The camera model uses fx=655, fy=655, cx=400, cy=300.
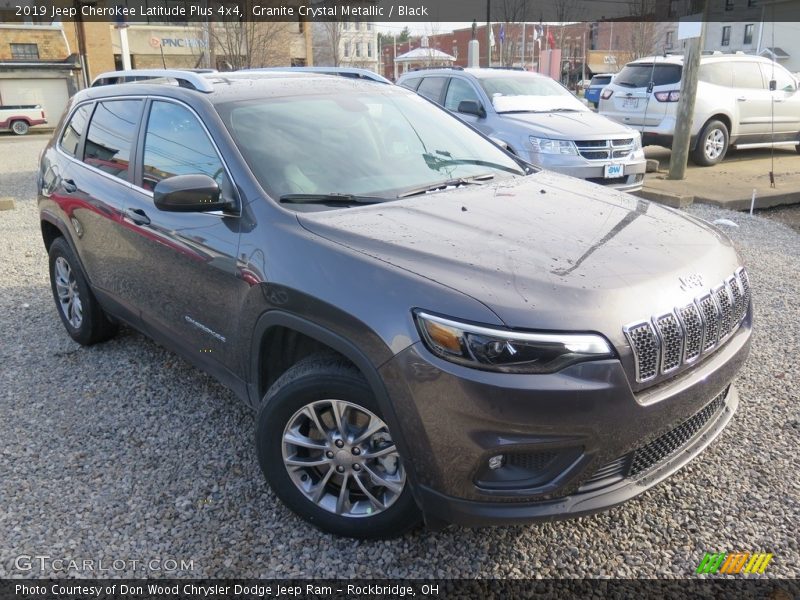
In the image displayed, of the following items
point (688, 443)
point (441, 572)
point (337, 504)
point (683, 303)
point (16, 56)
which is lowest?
point (441, 572)

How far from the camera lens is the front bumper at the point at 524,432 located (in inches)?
82.0

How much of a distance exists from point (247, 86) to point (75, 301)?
218 centimetres

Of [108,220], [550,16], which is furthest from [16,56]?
[108,220]

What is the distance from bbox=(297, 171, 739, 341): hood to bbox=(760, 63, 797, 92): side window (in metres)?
11.5

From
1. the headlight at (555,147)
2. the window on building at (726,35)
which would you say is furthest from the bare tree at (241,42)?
the window on building at (726,35)

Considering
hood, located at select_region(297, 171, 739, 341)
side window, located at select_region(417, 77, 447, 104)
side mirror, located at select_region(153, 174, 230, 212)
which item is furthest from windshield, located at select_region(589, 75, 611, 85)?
side mirror, located at select_region(153, 174, 230, 212)

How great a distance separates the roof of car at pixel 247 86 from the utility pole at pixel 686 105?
733cm

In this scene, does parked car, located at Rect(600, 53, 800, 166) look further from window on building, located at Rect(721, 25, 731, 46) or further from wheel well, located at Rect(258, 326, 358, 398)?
window on building, located at Rect(721, 25, 731, 46)

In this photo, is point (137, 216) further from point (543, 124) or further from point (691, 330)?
point (543, 124)

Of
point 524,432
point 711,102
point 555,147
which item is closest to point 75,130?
point 524,432

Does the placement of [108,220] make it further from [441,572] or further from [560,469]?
[560,469]

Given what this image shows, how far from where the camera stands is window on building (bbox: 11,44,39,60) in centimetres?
3309

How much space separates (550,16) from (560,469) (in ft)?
135

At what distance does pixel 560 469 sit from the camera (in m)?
2.17
